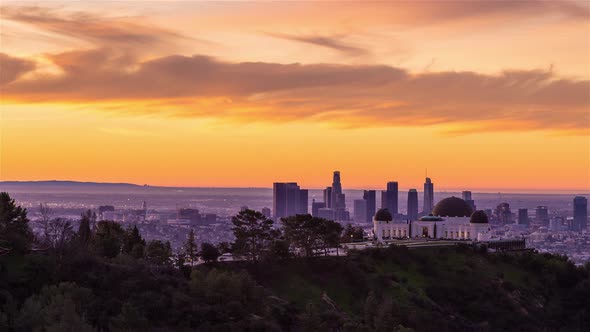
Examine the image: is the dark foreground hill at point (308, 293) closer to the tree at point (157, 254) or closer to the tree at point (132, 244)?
the tree at point (157, 254)

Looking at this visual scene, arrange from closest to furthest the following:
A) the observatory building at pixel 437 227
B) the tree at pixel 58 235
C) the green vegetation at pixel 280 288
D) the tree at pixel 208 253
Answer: the green vegetation at pixel 280 288
the tree at pixel 58 235
the tree at pixel 208 253
the observatory building at pixel 437 227

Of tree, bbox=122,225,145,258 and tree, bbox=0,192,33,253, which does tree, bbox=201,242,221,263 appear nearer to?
tree, bbox=122,225,145,258

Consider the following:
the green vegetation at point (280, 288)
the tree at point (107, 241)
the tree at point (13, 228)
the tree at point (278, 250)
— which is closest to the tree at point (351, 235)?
the green vegetation at point (280, 288)

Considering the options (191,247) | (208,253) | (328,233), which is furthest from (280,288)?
(328,233)

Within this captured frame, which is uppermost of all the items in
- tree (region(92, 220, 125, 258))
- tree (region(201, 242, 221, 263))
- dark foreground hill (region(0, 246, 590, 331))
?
tree (region(92, 220, 125, 258))

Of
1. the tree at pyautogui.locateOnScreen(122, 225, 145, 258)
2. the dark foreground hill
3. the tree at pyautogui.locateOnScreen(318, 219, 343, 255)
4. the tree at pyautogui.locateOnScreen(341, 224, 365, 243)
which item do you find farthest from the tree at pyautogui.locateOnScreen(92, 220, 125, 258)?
the tree at pyautogui.locateOnScreen(341, 224, 365, 243)

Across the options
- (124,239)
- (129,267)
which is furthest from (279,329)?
(124,239)

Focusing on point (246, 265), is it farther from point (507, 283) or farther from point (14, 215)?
point (507, 283)
